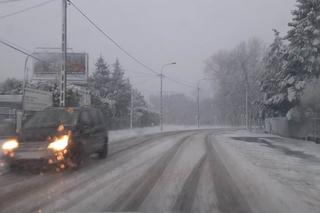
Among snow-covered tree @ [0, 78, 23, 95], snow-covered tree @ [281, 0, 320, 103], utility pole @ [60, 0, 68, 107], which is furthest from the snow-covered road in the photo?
snow-covered tree @ [0, 78, 23, 95]

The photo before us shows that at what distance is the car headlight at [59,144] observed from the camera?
12.9 metres


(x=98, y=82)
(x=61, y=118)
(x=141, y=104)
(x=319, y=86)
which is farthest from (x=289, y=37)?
(x=141, y=104)

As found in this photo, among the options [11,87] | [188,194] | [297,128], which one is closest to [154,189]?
[188,194]

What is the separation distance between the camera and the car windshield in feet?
46.5

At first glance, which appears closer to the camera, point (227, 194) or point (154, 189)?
point (227, 194)

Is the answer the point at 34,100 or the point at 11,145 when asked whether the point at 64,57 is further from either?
the point at 11,145

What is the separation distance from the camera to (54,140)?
13016 millimetres

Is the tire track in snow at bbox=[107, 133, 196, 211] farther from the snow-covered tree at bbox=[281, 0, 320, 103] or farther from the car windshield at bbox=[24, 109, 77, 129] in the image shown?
the snow-covered tree at bbox=[281, 0, 320, 103]

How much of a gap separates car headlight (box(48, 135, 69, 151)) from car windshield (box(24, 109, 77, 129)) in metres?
0.84

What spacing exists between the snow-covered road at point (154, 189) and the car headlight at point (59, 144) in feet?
2.22

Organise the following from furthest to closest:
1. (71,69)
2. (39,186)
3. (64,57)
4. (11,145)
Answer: (71,69) → (64,57) → (11,145) → (39,186)

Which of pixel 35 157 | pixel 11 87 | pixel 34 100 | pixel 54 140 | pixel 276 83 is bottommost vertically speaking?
pixel 35 157

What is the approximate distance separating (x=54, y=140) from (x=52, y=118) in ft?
6.05

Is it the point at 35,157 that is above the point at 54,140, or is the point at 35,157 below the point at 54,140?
below
